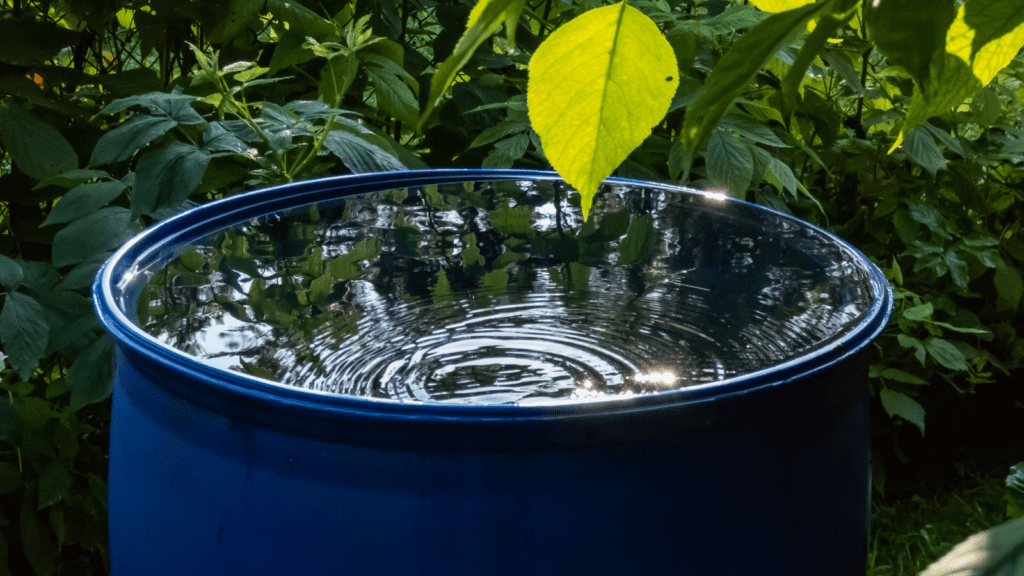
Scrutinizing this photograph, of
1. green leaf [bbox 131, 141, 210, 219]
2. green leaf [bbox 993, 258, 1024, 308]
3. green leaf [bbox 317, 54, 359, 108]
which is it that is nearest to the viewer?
green leaf [bbox 131, 141, 210, 219]

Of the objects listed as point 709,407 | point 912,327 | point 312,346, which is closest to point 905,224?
point 912,327

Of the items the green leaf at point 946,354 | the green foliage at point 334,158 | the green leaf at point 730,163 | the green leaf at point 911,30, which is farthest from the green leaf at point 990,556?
the green leaf at point 946,354

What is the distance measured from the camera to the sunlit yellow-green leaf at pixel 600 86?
0.80ft

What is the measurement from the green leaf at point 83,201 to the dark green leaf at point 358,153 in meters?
0.36

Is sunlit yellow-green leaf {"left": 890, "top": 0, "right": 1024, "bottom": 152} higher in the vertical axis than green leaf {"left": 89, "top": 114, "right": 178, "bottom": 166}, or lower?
higher

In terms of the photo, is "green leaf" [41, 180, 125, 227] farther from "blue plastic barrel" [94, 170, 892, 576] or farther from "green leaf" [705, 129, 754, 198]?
"green leaf" [705, 129, 754, 198]

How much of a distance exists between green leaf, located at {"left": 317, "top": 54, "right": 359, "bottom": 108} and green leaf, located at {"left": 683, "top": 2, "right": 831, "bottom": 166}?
4.39ft

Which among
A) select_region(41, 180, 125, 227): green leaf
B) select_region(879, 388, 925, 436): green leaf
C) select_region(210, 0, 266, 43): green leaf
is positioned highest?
select_region(210, 0, 266, 43): green leaf

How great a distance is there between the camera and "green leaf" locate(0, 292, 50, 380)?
1.33 meters

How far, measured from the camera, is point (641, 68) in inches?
9.7

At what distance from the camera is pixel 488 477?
1.94 feet

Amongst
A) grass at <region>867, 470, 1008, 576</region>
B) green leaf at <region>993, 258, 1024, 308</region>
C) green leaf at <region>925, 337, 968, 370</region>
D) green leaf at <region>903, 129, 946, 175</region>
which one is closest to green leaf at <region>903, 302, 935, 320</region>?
green leaf at <region>925, 337, 968, 370</region>

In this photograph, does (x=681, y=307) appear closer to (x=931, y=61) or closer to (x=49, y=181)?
(x=931, y=61)

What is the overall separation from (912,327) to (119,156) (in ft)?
6.05
